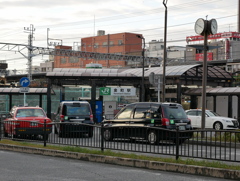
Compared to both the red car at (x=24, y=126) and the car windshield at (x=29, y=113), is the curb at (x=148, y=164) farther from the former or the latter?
the car windshield at (x=29, y=113)

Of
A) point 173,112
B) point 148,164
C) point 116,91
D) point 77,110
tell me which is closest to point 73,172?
point 148,164

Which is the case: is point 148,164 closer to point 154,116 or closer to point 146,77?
point 154,116

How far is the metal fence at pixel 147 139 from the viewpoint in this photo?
12117mm

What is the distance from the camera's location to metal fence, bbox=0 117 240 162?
39.8 ft

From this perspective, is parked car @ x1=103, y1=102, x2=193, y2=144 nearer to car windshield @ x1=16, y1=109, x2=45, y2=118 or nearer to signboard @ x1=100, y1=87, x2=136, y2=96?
car windshield @ x1=16, y1=109, x2=45, y2=118

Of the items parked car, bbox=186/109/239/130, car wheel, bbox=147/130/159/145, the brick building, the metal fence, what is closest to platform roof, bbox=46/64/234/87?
parked car, bbox=186/109/239/130

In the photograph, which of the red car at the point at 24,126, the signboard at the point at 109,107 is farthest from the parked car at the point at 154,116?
the signboard at the point at 109,107

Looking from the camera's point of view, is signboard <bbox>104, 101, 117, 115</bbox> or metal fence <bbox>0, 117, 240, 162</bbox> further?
signboard <bbox>104, 101, 117, 115</bbox>

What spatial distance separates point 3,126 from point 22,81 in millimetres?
10004

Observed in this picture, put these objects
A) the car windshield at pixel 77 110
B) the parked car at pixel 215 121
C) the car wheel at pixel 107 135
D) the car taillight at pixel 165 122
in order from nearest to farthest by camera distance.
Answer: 1. the car wheel at pixel 107 135
2. the car taillight at pixel 165 122
3. the car windshield at pixel 77 110
4. the parked car at pixel 215 121

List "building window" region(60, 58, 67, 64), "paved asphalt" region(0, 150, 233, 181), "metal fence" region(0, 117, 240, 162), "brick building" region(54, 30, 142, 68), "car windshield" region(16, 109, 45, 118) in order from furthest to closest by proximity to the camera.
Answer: "building window" region(60, 58, 67, 64), "brick building" region(54, 30, 142, 68), "car windshield" region(16, 109, 45, 118), "metal fence" region(0, 117, 240, 162), "paved asphalt" region(0, 150, 233, 181)

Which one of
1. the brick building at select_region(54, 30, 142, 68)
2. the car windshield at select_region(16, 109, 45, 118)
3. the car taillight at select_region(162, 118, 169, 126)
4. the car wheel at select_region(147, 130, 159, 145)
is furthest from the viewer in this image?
the brick building at select_region(54, 30, 142, 68)

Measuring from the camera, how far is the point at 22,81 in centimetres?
3084

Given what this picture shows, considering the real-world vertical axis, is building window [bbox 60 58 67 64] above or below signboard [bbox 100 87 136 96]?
above
